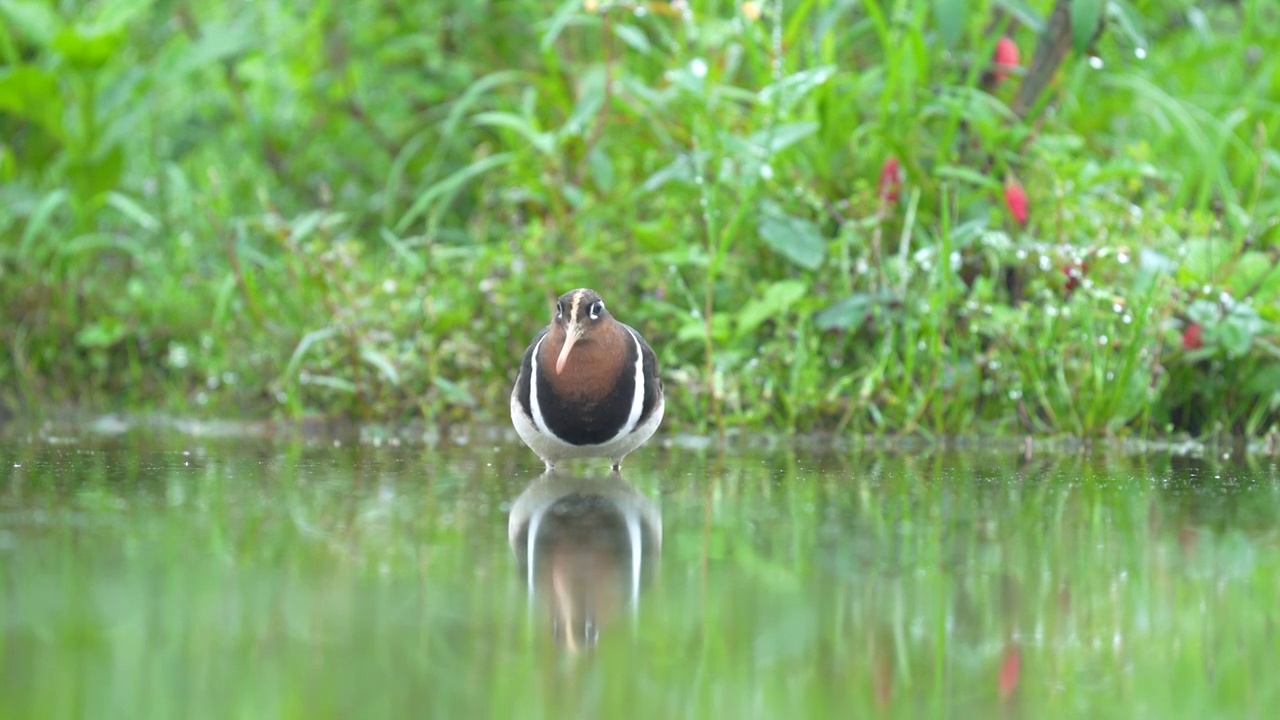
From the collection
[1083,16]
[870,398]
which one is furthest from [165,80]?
[1083,16]

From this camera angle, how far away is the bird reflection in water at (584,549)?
2895 mm

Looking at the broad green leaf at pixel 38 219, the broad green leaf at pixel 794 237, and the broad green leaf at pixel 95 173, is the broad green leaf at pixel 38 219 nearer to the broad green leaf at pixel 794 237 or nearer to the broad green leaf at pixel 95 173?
the broad green leaf at pixel 95 173

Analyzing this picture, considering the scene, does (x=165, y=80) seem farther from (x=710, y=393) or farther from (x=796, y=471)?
(x=796, y=471)

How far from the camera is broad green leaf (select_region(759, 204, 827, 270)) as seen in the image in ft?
19.2

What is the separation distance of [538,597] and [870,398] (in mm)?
3018

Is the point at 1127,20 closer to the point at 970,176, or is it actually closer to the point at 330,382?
the point at 970,176

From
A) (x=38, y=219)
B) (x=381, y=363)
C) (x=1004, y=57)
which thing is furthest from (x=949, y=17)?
(x=38, y=219)

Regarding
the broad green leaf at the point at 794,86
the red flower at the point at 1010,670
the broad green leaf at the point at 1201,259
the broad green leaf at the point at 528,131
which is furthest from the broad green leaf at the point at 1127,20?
the red flower at the point at 1010,670

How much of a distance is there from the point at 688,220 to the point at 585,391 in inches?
67.6

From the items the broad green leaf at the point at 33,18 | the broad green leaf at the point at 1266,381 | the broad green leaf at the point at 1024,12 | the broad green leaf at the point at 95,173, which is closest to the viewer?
the broad green leaf at the point at 1266,381

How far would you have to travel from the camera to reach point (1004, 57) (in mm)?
6320

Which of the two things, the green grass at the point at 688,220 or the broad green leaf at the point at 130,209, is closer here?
the green grass at the point at 688,220

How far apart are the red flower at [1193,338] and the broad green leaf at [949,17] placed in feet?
4.40

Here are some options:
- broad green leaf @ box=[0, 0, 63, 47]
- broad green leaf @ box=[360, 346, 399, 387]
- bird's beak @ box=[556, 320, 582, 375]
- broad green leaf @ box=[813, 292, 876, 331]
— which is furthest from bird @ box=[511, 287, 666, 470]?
broad green leaf @ box=[0, 0, 63, 47]
